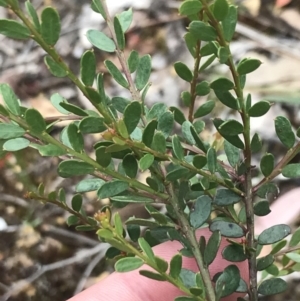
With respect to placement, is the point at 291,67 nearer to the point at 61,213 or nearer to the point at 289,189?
the point at 289,189

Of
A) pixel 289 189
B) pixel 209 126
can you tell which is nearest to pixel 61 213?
pixel 209 126

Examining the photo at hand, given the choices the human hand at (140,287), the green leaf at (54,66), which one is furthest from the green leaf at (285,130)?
the human hand at (140,287)

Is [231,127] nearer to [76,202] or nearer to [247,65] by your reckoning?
[247,65]

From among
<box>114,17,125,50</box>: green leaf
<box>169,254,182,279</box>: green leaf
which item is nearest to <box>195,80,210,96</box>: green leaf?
<box>114,17,125,50</box>: green leaf

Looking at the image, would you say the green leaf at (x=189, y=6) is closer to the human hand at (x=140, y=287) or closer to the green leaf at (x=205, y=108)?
the green leaf at (x=205, y=108)

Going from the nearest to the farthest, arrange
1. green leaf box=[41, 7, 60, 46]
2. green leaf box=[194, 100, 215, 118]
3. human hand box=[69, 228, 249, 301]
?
green leaf box=[41, 7, 60, 46] → green leaf box=[194, 100, 215, 118] → human hand box=[69, 228, 249, 301]

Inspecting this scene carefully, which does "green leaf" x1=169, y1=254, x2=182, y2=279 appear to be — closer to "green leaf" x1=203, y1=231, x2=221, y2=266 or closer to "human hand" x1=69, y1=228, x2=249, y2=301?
"green leaf" x1=203, y1=231, x2=221, y2=266
